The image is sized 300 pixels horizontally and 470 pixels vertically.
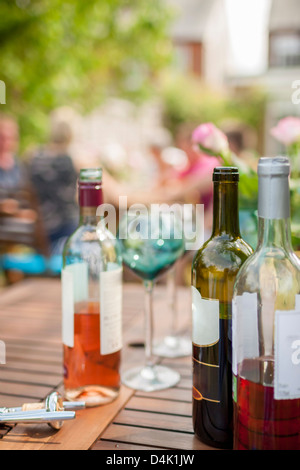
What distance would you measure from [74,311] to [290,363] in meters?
0.33

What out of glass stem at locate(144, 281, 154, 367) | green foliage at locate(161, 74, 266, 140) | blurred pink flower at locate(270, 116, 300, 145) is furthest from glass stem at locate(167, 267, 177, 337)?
green foliage at locate(161, 74, 266, 140)

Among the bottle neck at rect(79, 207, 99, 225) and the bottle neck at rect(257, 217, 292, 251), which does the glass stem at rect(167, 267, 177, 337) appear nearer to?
the bottle neck at rect(79, 207, 99, 225)

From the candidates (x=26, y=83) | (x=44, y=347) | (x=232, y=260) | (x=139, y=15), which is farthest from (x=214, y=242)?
(x=139, y=15)

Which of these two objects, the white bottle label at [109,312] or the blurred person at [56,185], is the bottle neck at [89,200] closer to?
the white bottle label at [109,312]

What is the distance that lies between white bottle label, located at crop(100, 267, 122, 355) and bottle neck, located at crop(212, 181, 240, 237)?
0.19m

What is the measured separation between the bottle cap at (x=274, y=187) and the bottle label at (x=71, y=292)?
0.32 meters

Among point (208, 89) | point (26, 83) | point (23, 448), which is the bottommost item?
point (23, 448)

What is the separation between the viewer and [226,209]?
608mm

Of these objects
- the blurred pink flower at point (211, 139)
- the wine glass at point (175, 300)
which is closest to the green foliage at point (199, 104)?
the wine glass at point (175, 300)

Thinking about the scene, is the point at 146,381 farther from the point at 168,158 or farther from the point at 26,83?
the point at 26,83

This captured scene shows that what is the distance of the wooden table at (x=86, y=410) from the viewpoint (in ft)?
2.06

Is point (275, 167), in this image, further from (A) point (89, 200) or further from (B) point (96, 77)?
(B) point (96, 77)

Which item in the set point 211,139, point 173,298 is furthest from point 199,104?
Answer: point 211,139

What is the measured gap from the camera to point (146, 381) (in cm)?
82
